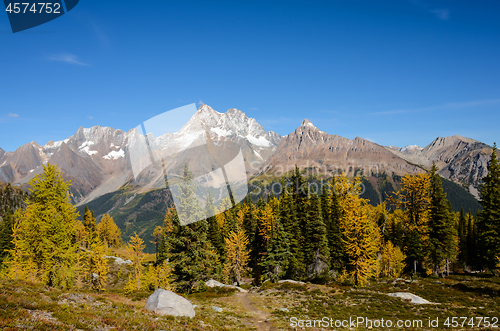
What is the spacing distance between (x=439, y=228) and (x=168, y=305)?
48.6 m

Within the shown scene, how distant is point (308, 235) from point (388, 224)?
131ft

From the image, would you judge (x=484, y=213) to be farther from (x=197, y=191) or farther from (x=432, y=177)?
(x=197, y=191)

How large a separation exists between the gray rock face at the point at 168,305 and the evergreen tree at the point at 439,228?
1797 inches

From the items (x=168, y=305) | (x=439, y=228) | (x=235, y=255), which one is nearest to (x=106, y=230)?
(x=235, y=255)

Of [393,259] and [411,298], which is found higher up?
[411,298]

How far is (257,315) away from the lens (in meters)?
29.8

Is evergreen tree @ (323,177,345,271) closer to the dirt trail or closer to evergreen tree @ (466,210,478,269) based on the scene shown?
the dirt trail

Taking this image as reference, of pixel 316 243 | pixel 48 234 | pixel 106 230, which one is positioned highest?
pixel 48 234

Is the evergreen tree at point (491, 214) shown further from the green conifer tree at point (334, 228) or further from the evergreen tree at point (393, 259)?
the evergreen tree at point (393, 259)

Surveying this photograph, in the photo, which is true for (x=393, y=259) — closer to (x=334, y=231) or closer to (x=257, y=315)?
(x=334, y=231)

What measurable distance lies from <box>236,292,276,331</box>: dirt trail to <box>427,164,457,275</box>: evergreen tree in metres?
34.7

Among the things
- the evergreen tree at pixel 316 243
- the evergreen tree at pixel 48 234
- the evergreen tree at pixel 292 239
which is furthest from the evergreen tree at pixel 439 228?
the evergreen tree at pixel 48 234

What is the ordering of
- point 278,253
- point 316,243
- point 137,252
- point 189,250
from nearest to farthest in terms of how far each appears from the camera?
point 189,250
point 137,252
point 278,253
point 316,243

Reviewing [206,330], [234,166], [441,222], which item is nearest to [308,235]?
[441,222]
